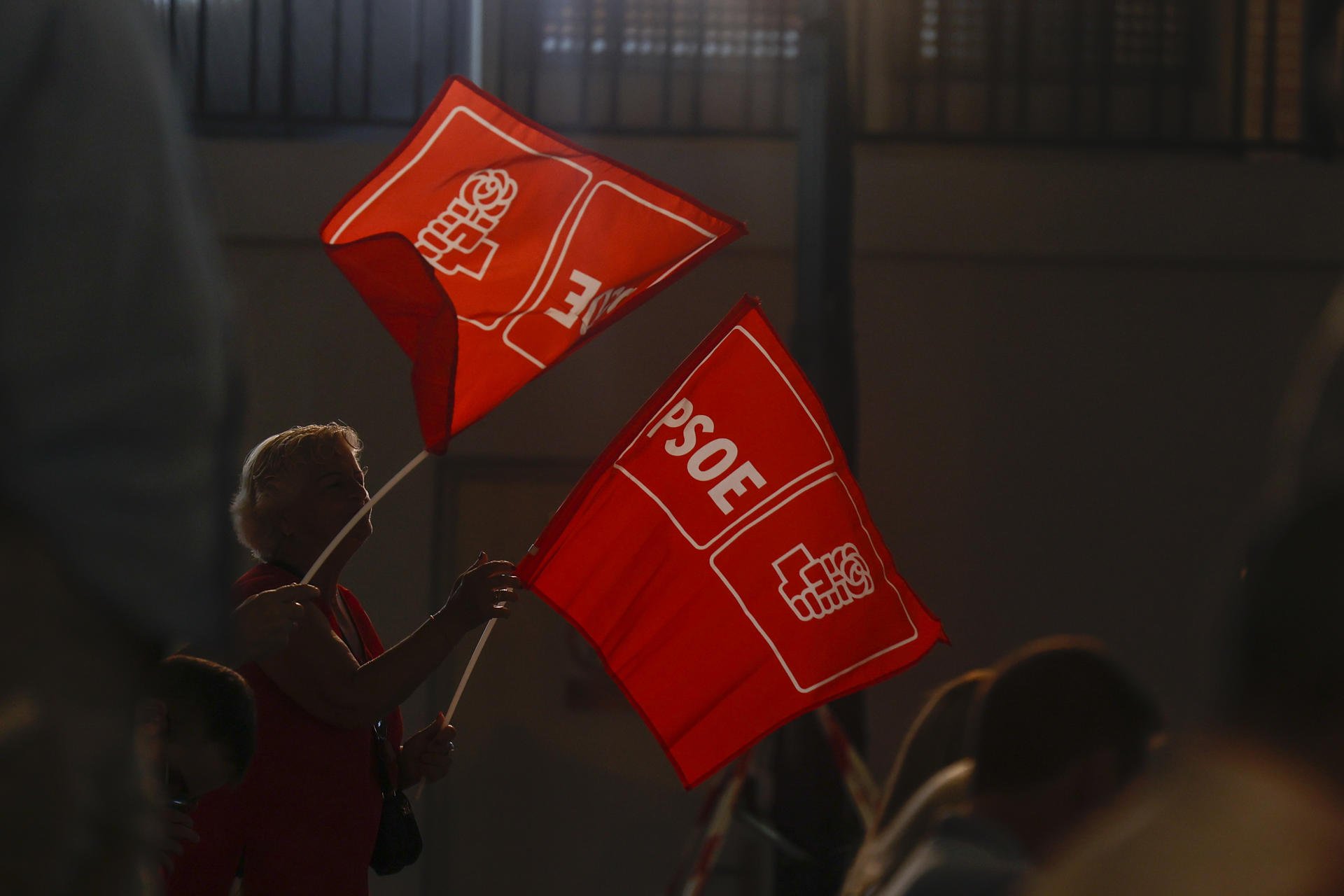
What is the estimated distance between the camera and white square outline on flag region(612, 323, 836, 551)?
8.79ft

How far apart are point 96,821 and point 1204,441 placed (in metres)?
5.67

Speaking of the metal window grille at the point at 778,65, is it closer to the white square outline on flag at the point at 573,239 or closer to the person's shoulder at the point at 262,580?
the white square outline on flag at the point at 573,239

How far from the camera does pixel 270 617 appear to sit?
2.31 meters

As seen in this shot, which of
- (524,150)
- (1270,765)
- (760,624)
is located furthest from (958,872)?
(524,150)

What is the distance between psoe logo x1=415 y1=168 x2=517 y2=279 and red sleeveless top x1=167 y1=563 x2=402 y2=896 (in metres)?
0.83

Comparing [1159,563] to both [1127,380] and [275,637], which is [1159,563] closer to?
[1127,380]

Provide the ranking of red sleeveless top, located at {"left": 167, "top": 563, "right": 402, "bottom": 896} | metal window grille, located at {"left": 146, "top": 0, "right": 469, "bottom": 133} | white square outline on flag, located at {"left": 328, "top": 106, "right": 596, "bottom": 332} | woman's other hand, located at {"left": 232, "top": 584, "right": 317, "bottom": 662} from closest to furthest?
woman's other hand, located at {"left": 232, "top": 584, "right": 317, "bottom": 662}
red sleeveless top, located at {"left": 167, "top": 563, "right": 402, "bottom": 896}
white square outline on flag, located at {"left": 328, "top": 106, "right": 596, "bottom": 332}
metal window grille, located at {"left": 146, "top": 0, "right": 469, "bottom": 133}

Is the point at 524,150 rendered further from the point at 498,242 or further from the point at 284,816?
the point at 284,816

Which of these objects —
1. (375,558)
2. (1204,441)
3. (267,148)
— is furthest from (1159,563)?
(267,148)

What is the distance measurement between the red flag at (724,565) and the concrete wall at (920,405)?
9.41 feet

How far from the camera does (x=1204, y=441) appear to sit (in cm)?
597

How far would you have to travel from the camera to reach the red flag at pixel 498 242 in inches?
110

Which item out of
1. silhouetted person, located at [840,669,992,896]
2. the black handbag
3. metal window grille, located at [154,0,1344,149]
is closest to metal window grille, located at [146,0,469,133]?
metal window grille, located at [154,0,1344,149]

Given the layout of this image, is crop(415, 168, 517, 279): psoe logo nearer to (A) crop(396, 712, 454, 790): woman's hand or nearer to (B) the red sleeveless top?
(B) the red sleeveless top
